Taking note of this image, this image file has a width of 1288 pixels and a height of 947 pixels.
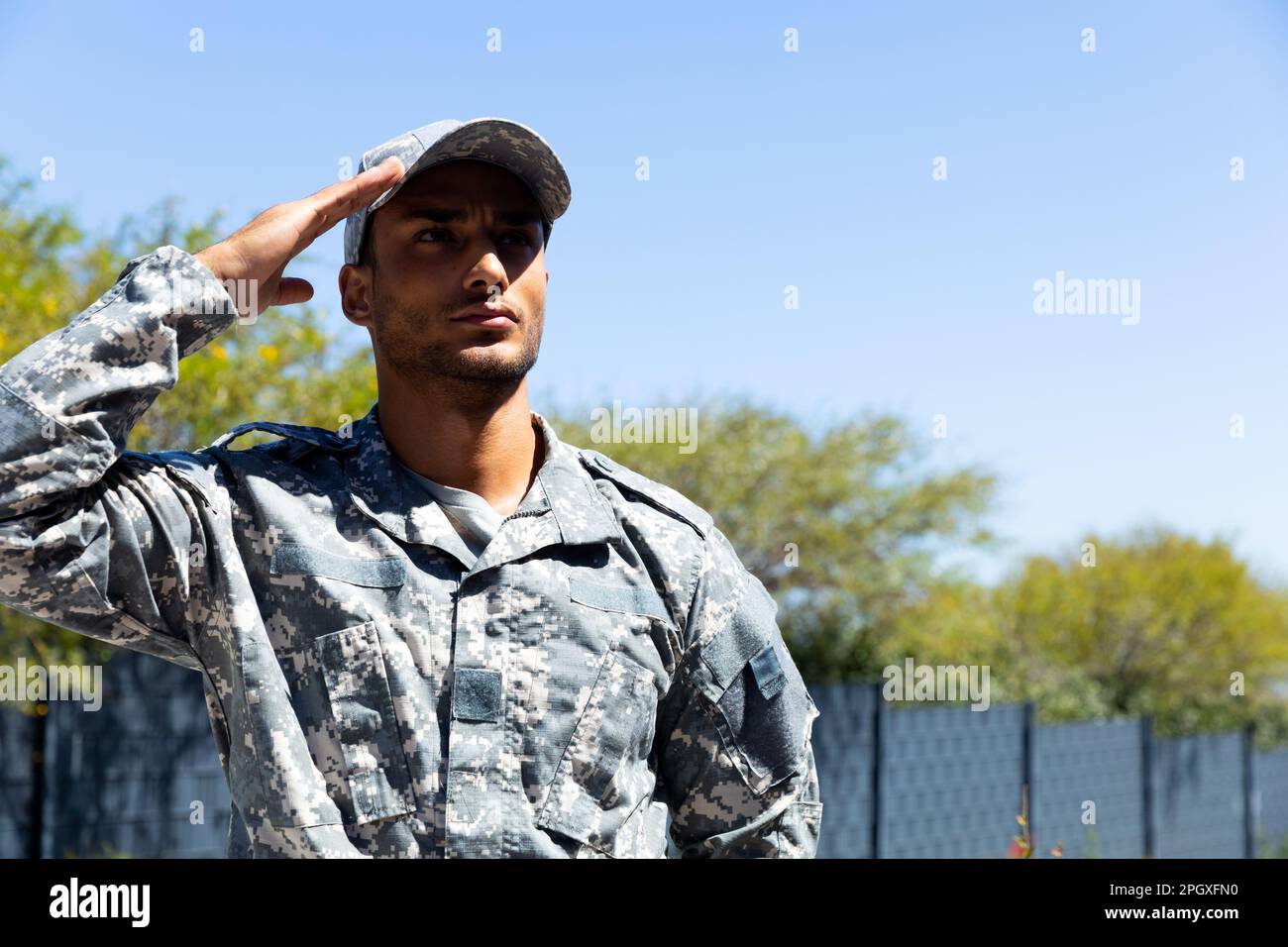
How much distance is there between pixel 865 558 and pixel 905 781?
5850 mm

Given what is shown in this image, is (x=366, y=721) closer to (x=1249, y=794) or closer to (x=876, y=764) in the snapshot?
(x=876, y=764)

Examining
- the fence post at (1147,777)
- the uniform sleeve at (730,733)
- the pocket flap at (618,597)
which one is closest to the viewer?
the pocket flap at (618,597)

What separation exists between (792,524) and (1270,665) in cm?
1130

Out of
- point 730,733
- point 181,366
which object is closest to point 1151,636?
point 181,366

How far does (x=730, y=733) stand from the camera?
244 centimetres

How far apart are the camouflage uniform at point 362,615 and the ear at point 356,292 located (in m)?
0.25

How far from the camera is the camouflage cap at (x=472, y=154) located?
2352 millimetres

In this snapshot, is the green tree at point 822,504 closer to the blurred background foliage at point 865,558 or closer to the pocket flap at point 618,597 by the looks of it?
the blurred background foliage at point 865,558

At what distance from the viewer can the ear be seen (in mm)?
2473

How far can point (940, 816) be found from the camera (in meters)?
9.45

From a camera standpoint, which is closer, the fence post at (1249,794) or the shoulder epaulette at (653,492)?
the shoulder epaulette at (653,492)

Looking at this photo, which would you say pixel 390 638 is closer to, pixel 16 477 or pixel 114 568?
pixel 114 568

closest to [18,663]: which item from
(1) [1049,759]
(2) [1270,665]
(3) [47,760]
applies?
(3) [47,760]

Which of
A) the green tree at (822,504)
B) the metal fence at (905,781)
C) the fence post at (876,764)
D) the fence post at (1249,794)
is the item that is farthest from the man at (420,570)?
the fence post at (1249,794)
